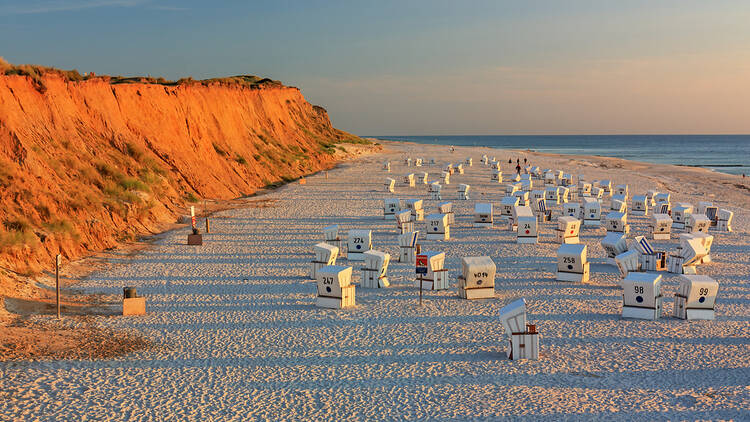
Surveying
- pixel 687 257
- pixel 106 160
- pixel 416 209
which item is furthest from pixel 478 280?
pixel 106 160

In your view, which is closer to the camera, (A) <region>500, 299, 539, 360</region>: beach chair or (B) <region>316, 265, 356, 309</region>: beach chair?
(A) <region>500, 299, 539, 360</region>: beach chair

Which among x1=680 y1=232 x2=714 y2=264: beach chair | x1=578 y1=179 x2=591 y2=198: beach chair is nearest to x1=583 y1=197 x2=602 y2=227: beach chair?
x1=680 y1=232 x2=714 y2=264: beach chair

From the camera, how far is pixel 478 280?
1728 cm

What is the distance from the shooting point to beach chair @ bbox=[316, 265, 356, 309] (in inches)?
639

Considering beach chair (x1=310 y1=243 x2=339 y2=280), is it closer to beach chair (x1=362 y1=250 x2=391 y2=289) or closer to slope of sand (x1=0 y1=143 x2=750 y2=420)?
slope of sand (x1=0 y1=143 x2=750 y2=420)

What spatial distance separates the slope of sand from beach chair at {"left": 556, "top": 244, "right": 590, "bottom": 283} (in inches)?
19.2

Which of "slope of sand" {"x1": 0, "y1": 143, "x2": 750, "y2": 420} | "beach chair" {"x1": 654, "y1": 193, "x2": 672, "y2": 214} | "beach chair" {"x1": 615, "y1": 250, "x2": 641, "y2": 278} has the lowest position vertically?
"slope of sand" {"x1": 0, "y1": 143, "x2": 750, "y2": 420}

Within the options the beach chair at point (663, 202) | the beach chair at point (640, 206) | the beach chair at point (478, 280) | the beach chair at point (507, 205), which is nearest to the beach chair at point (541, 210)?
the beach chair at point (507, 205)

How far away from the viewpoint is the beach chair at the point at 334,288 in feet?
53.3

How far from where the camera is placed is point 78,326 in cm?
1464

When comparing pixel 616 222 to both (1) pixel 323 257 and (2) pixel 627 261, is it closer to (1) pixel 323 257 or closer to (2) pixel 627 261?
(2) pixel 627 261

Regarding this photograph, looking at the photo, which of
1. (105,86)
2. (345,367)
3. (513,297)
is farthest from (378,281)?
(105,86)

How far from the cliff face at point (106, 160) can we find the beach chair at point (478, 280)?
13.1 metres

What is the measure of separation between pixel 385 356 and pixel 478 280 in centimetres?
521
